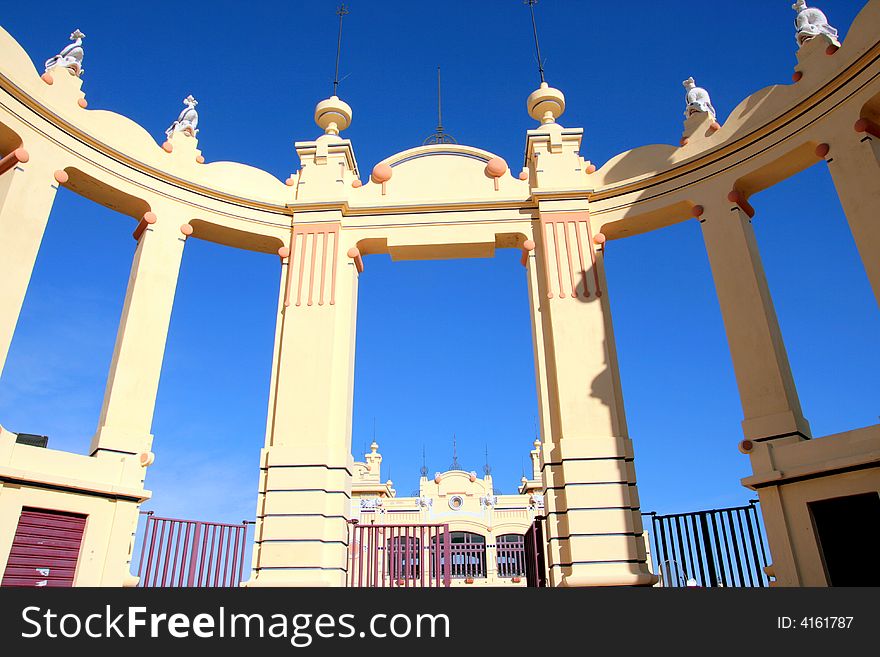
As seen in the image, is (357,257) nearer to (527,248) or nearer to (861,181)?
(527,248)

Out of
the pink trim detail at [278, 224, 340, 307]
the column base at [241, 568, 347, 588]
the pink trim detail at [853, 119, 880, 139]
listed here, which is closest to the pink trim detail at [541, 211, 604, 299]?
the pink trim detail at [278, 224, 340, 307]

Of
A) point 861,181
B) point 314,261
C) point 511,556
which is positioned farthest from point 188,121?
point 511,556

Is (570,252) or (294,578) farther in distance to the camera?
(570,252)

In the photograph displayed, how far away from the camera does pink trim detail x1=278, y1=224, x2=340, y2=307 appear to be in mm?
10594

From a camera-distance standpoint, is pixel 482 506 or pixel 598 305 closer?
pixel 598 305

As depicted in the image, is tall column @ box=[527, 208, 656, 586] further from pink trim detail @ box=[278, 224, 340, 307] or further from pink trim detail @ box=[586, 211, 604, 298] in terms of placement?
pink trim detail @ box=[278, 224, 340, 307]

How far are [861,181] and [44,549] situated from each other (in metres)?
11.9

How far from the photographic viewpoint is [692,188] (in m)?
10.4

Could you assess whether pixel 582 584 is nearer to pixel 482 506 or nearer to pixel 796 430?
pixel 796 430

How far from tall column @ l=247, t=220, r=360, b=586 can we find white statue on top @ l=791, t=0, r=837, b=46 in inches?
324

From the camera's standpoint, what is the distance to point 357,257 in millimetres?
11188
